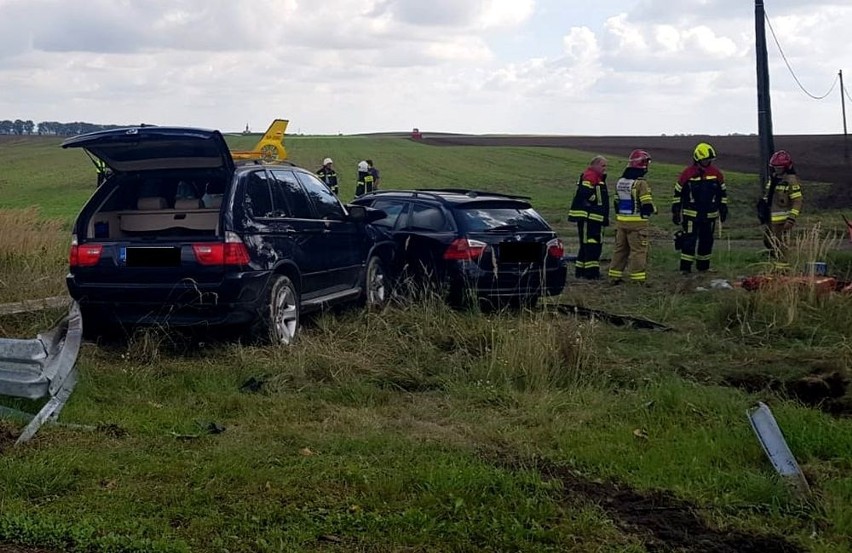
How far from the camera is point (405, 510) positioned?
4.59 meters

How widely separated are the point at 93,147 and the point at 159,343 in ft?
5.91

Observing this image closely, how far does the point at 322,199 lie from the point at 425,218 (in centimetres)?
135

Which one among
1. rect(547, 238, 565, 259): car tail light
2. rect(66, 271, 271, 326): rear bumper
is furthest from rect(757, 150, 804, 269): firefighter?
rect(66, 271, 271, 326): rear bumper

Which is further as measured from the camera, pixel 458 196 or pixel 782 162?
pixel 782 162

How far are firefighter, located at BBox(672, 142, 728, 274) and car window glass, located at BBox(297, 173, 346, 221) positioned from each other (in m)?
6.02

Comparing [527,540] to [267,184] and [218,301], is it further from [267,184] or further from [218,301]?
[267,184]

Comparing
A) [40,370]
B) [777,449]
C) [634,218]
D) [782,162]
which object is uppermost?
[782,162]

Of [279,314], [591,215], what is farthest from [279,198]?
[591,215]

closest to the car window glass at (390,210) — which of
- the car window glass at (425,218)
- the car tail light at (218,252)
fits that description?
the car window glass at (425,218)

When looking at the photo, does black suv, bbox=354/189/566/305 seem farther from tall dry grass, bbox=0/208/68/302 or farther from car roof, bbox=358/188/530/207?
tall dry grass, bbox=0/208/68/302

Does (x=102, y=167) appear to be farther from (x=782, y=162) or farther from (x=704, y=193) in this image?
(x=782, y=162)

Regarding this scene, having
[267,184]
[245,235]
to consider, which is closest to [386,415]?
[245,235]

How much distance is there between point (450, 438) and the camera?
582 centimetres

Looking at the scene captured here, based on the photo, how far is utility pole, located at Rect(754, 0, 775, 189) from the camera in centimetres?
2028
